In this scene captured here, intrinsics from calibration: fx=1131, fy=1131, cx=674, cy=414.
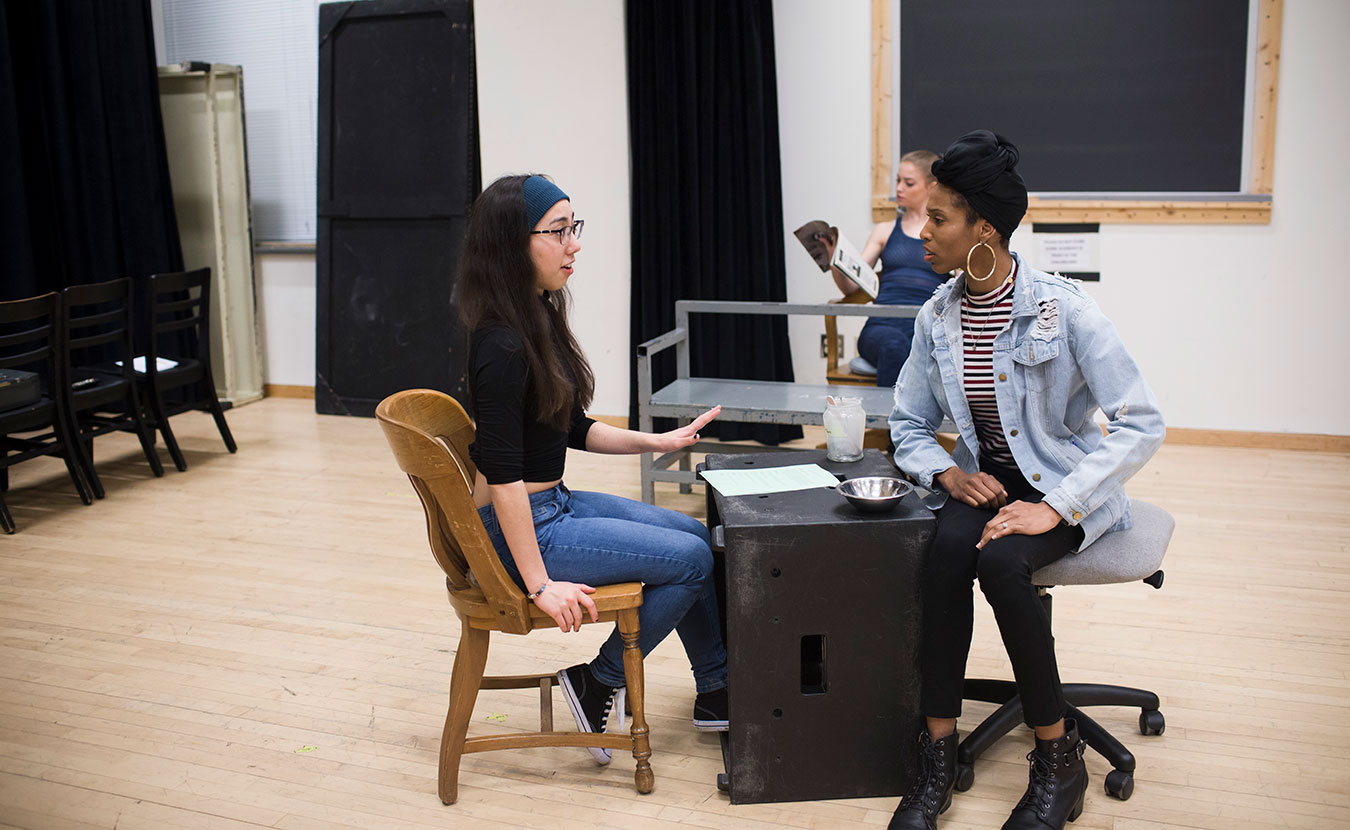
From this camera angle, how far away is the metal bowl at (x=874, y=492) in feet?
6.99

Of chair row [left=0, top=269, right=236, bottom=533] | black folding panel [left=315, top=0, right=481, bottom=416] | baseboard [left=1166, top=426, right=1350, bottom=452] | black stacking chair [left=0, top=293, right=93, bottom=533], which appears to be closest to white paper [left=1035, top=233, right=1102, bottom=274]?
baseboard [left=1166, top=426, right=1350, bottom=452]

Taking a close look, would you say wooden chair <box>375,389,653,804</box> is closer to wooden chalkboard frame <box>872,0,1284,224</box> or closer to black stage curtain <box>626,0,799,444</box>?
Result: black stage curtain <box>626,0,799,444</box>

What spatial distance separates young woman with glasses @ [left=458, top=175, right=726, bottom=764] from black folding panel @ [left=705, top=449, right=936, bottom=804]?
169 millimetres

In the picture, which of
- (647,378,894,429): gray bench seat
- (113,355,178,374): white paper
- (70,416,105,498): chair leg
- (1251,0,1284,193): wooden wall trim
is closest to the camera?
(647,378,894,429): gray bench seat

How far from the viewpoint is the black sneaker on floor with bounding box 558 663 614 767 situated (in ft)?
7.66

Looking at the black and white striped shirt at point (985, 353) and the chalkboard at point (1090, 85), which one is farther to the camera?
the chalkboard at point (1090, 85)

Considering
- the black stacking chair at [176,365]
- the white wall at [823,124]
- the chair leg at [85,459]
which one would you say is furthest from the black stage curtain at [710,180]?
the chair leg at [85,459]

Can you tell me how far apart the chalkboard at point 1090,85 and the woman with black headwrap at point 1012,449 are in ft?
9.37

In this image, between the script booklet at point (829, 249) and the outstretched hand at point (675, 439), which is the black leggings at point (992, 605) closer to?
the outstretched hand at point (675, 439)

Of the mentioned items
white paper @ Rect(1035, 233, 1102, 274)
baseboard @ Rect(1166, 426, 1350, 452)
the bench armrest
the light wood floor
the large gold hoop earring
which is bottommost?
the light wood floor

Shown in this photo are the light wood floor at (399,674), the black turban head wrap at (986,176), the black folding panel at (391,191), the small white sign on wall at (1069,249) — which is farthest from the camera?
the black folding panel at (391,191)

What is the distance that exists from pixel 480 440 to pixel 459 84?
3811 mm

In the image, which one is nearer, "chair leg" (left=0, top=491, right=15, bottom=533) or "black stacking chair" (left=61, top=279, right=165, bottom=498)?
"chair leg" (left=0, top=491, right=15, bottom=533)

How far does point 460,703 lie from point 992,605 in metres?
1.05
